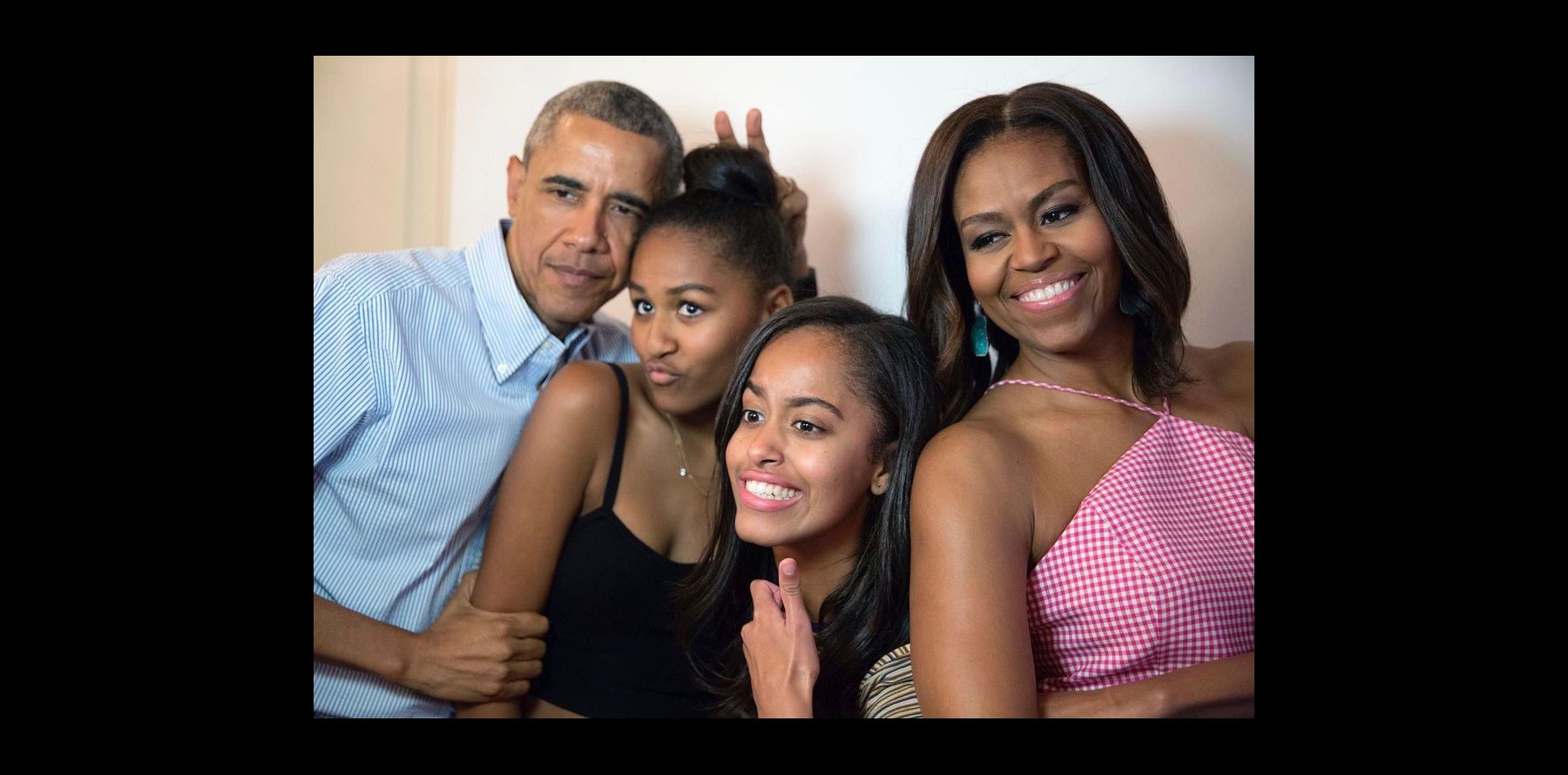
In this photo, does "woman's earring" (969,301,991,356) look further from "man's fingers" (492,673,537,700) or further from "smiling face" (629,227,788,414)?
"man's fingers" (492,673,537,700)

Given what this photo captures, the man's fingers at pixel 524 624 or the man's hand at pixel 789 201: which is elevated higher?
the man's hand at pixel 789 201

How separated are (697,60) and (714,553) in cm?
135

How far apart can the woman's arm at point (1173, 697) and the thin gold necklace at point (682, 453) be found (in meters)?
0.71

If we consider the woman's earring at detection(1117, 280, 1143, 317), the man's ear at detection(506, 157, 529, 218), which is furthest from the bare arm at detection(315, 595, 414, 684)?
the woman's earring at detection(1117, 280, 1143, 317)

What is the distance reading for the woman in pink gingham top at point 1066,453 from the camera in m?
1.49

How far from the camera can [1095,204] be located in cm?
166

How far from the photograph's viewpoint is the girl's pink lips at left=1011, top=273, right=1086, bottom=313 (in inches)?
64.3

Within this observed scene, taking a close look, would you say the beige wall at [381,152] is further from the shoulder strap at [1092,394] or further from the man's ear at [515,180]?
the shoulder strap at [1092,394]

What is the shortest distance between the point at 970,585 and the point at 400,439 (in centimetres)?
104

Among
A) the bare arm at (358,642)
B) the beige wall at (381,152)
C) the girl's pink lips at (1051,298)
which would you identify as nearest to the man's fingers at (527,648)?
the bare arm at (358,642)
